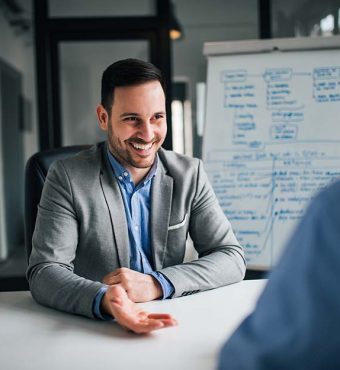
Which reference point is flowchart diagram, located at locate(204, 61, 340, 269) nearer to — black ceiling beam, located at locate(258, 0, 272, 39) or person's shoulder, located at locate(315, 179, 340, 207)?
black ceiling beam, located at locate(258, 0, 272, 39)

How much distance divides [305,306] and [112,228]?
3.88 feet

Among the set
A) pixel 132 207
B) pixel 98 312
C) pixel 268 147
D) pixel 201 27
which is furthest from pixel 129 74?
pixel 201 27

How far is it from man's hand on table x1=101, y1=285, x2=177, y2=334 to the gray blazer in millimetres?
131

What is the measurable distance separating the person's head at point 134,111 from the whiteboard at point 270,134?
4.17 feet

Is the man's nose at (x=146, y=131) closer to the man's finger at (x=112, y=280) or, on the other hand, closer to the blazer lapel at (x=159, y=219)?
the blazer lapel at (x=159, y=219)

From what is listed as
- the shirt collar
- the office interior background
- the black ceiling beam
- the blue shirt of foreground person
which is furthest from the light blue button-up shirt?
the black ceiling beam

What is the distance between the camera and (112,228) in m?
1.54

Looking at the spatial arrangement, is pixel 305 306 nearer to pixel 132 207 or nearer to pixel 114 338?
pixel 114 338

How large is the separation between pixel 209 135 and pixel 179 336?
1.93 m

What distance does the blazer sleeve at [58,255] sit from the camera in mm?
1208

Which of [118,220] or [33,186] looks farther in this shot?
[33,186]

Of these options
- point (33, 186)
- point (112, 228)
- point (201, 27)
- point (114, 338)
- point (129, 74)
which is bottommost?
point (114, 338)

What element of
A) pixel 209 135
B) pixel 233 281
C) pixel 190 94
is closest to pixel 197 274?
pixel 233 281

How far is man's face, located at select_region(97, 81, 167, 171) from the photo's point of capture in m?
1.54
